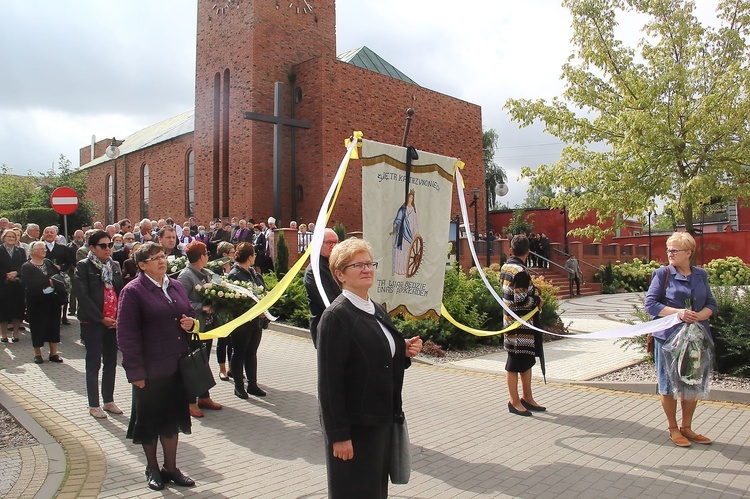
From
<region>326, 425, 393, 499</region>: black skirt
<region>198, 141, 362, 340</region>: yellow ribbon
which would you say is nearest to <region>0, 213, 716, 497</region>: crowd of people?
<region>326, 425, 393, 499</region>: black skirt

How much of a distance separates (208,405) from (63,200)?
8.71 metres

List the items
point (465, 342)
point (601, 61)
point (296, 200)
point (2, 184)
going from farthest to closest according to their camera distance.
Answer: point (2, 184)
point (296, 200)
point (601, 61)
point (465, 342)

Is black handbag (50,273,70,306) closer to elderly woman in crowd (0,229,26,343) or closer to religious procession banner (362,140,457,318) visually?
elderly woman in crowd (0,229,26,343)

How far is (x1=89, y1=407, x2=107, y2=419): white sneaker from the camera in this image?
6.30m

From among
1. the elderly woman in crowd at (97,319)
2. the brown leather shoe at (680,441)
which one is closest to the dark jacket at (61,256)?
the elderly woman in crowd at (97,319)

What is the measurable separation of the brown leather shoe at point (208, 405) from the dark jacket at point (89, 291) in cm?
152

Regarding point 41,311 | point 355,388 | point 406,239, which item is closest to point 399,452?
point 355,388

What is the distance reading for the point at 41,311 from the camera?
360 inches

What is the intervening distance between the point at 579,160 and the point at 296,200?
14821 millimetres

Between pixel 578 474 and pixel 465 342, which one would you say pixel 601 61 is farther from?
pixel 578 474

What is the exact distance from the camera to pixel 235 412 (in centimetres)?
678

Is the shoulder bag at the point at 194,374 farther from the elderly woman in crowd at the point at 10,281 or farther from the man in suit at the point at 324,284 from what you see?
the elderly woman in crowd at the point at 10,281

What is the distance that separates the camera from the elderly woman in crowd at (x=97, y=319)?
6.29 meters

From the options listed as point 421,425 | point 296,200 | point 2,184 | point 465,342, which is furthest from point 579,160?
point 2,184
